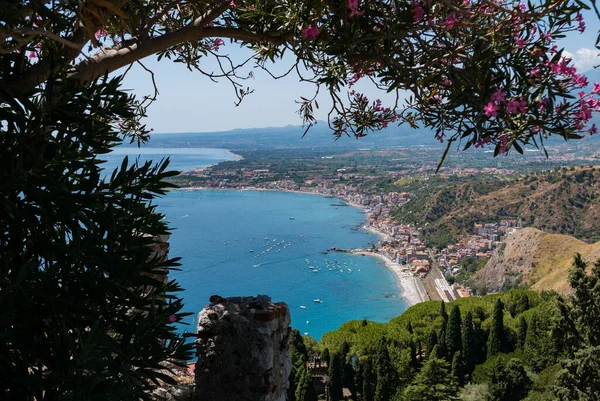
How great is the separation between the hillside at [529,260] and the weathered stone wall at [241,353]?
36899mm

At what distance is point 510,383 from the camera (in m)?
15.4

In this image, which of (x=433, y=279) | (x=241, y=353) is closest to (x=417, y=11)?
(x=241, y=353)

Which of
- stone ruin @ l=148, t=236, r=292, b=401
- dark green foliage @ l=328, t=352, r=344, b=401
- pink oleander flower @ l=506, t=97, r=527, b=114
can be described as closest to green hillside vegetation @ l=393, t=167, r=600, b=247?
dark green foliage @ l=328, t=352, r=344, b=401

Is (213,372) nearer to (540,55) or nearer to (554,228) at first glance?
(540,55)

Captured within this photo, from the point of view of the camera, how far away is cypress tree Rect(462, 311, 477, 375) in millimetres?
18984

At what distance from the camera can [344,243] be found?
190 feet

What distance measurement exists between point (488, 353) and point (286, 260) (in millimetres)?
33648

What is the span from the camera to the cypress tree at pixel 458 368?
17734 mm

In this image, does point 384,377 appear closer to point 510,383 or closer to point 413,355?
point 510,383

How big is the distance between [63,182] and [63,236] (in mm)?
216

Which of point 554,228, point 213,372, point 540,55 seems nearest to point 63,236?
point 213,372

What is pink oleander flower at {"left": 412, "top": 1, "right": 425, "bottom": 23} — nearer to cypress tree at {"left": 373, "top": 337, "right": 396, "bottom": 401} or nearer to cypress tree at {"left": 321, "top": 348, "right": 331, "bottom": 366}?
cypress tree at {"left": 373, "top": 337, "right": 396, "bottom": 401}

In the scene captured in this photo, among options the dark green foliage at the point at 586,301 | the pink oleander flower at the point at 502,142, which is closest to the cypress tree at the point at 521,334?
the dark green foliage at the point at 586,301

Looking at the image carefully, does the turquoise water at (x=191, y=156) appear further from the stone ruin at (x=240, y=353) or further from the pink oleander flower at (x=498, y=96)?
the pink oleander flower at (x=498, y=96)
